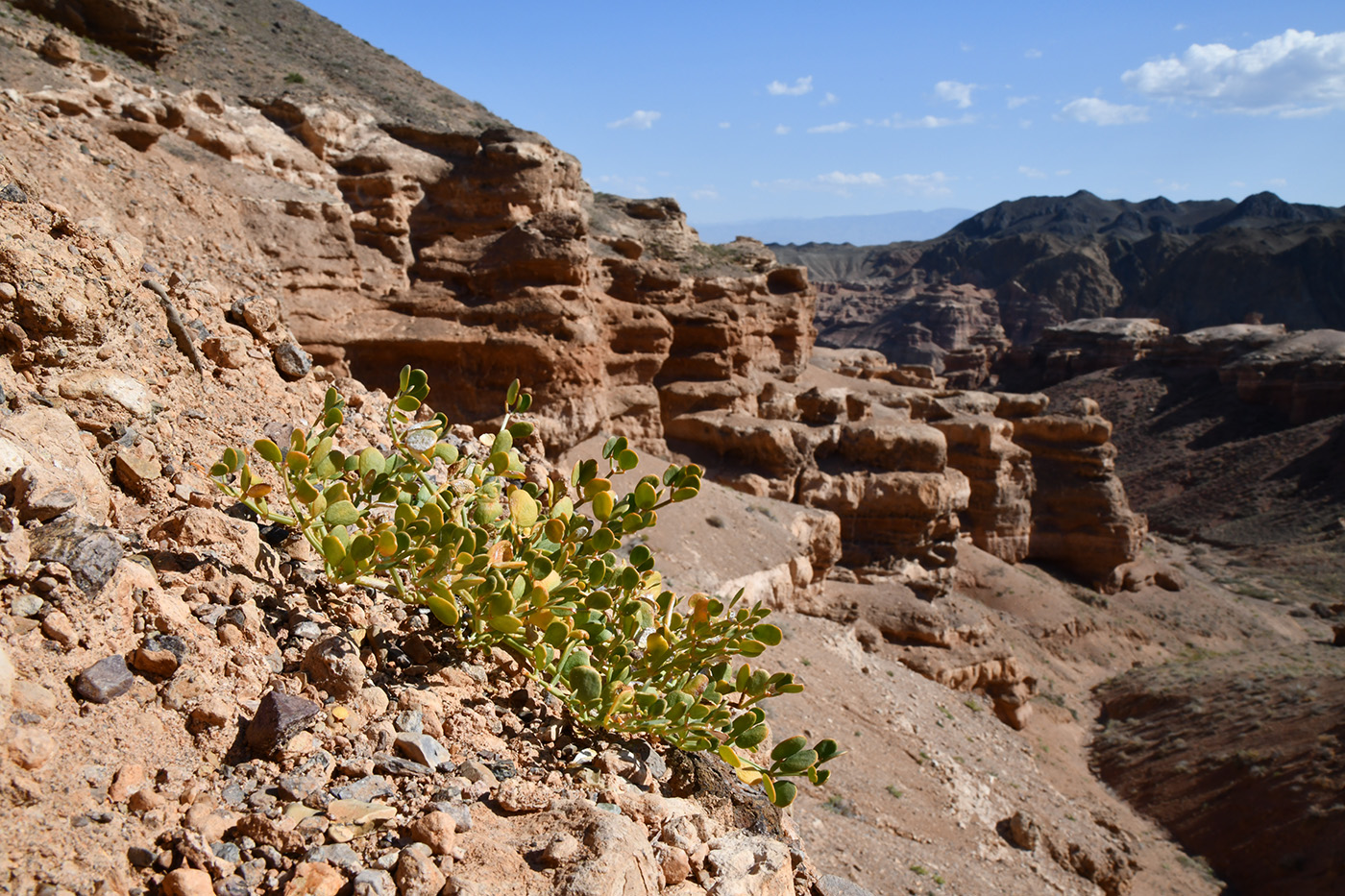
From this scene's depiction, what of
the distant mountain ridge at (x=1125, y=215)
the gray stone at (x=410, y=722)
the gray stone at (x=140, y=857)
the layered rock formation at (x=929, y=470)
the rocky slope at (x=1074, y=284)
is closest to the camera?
the gray stone at (x=140, y=857)

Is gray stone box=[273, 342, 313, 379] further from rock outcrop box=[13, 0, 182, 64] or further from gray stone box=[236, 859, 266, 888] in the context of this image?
rock outcrop box=[13, 0, 182, 64]

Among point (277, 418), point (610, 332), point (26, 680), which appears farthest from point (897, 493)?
point (26, 680)

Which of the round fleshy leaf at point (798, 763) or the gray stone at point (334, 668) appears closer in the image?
the gray stone at point (334, 668)

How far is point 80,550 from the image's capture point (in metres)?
1.89

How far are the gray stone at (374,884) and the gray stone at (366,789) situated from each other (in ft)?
0.84

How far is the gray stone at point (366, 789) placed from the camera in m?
1.88

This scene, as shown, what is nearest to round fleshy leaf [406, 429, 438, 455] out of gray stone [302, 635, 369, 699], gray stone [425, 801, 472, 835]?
gray stone [302, 635, 369, 699]

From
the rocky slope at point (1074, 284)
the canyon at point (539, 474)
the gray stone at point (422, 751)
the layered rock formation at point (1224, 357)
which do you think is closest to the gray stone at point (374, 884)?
the canyon at point (539, 474)

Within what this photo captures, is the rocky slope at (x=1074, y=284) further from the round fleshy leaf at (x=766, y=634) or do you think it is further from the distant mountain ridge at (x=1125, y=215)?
the round fleshy leaf at (x=766, y=634)

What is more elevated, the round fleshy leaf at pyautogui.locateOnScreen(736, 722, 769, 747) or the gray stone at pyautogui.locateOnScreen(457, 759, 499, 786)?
the gray stone at pyautogui.locateOnScreen(457, 759, 499, 786)

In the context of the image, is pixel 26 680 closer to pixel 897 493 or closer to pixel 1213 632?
pixel 897 493

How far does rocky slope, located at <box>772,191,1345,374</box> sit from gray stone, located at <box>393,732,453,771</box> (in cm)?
5291

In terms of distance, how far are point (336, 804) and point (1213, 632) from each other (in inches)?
1074

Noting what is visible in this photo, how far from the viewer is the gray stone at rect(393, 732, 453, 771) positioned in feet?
6.82
